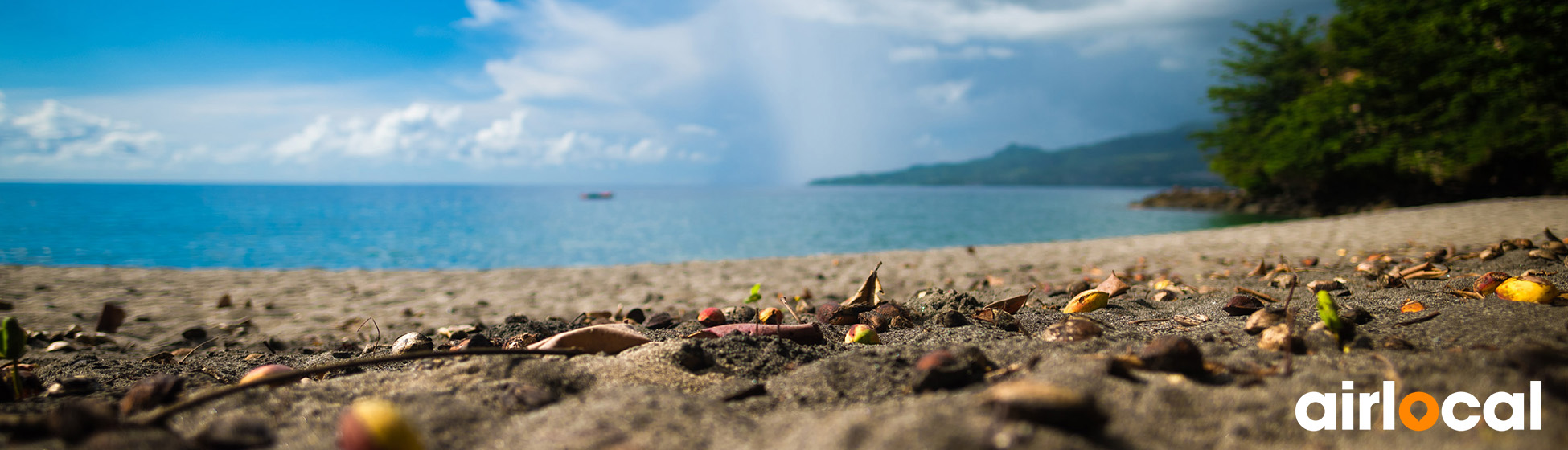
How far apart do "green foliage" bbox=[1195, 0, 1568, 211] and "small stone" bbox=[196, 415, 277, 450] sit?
20.7 metres

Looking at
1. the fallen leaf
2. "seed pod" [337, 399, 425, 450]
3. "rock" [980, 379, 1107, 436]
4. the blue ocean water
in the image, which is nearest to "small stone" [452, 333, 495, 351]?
the fallen leaf

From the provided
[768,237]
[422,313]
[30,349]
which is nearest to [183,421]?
[30,349]

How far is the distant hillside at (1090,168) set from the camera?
433 ft

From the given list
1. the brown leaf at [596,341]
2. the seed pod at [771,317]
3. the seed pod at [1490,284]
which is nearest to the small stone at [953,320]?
the seed pod at [771,317]

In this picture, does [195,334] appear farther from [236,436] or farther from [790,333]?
[790,333]

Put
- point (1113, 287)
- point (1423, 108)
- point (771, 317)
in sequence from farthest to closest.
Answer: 1. point (1423, 108)
2. point (1113, 287)
3. point (771, 317)

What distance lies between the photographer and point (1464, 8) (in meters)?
14.7

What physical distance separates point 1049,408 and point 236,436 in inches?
53.9

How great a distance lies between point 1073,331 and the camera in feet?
5.53

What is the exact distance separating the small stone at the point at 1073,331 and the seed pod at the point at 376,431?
1540 mm

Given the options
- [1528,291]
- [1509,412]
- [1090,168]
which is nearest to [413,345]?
[1509,412]

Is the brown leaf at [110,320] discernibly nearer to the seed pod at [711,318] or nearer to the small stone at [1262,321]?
the seed pod at [711,318]

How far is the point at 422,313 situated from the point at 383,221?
1268 inches

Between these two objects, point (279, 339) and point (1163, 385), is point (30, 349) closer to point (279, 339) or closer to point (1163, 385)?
point (279, 339)
